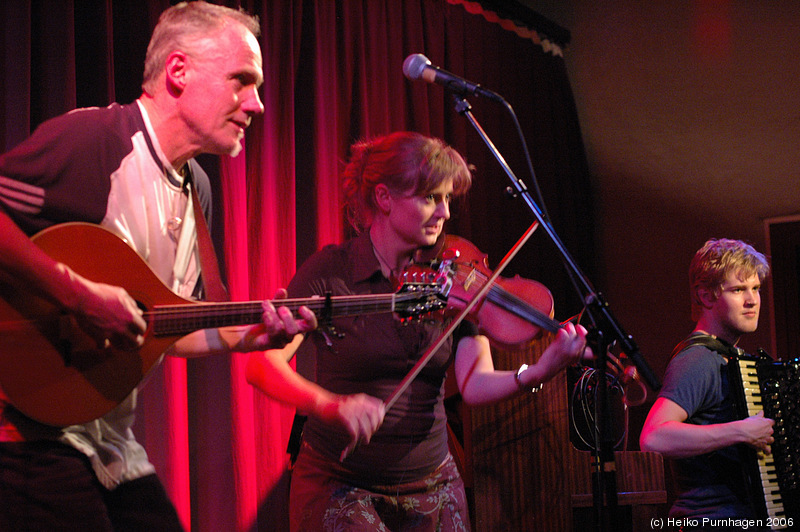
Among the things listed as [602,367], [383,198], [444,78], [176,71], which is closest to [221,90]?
[176,71]

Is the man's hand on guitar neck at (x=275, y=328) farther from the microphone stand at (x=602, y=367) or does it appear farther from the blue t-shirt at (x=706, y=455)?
the blue t-shirt at (x=706, y=455)

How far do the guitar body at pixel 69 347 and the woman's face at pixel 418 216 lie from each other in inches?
31.0

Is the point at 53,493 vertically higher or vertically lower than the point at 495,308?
lower

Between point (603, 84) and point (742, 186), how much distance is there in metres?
1.39

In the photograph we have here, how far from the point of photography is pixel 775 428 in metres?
2.80

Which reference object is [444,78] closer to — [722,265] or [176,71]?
[176,71]

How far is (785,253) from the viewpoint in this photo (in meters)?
4.82

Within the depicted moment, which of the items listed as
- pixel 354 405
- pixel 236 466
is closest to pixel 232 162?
pixel 236 466

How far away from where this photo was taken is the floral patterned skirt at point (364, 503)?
1769 millimetres

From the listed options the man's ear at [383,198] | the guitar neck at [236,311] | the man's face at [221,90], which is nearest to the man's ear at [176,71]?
the man's face at [221,90]

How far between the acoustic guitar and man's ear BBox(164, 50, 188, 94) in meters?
0.41

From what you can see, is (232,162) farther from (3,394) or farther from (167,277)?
(3,394)

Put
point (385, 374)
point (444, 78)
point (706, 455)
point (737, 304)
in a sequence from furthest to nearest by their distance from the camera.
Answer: point (737, 304) → point (706, 455) → point (444, 78) → point (385, 374)

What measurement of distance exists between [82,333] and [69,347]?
0.04 metres
